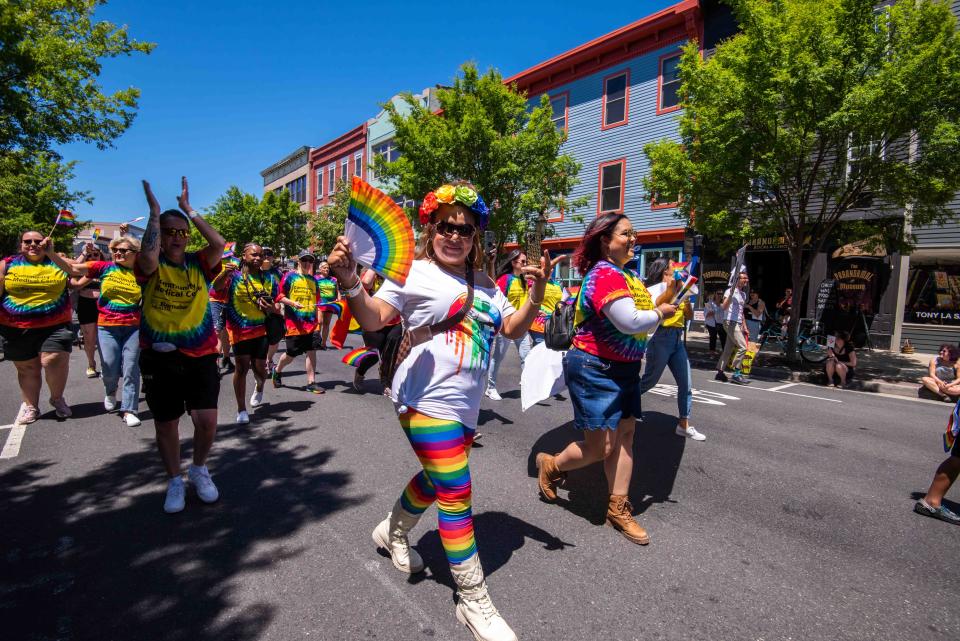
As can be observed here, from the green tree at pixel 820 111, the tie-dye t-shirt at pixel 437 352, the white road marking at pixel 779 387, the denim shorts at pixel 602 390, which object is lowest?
the white road marking at pixel 779 387

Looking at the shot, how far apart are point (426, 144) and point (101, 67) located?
10.2 metres

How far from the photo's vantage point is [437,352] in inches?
88.4

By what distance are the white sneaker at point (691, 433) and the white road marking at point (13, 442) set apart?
6.28 metres

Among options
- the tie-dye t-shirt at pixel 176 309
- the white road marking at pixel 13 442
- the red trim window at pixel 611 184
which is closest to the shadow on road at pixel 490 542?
the tie-dye t-shirt at pixel 176 309

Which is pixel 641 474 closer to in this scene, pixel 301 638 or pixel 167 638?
pixel 301 638

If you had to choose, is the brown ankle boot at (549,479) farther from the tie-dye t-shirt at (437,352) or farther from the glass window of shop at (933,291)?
the glass window of shop at (933,291)

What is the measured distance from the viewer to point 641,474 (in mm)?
4258

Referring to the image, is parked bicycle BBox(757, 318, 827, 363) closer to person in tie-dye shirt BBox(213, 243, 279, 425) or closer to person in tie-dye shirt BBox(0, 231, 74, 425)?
person in tie-dye shirt BBox(213, 243, 279, 425)

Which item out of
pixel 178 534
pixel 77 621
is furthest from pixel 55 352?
pixel 77 621

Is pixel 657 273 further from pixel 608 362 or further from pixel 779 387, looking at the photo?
pixel 779 387

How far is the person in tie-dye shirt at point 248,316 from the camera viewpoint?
5430 mm

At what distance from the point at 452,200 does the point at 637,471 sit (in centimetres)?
310

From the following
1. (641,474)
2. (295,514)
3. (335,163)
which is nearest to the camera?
(295,514)

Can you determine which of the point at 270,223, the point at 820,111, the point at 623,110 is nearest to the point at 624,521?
the point at 820,111
